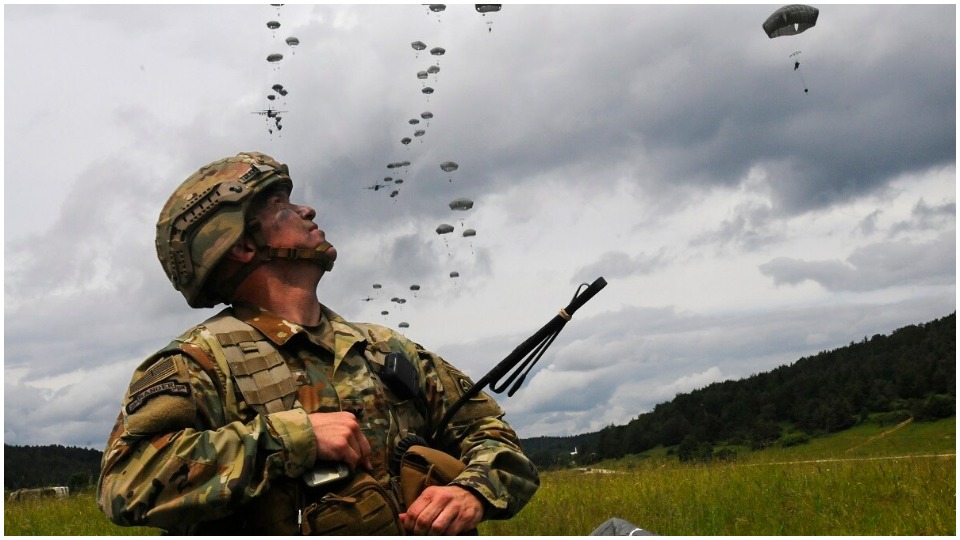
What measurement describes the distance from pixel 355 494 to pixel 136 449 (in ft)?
3.20

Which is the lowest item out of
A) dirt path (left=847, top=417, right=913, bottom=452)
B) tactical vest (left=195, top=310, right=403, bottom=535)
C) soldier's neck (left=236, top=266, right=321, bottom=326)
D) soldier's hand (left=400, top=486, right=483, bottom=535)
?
dirt path (left=847, top=417, right=913, bottom=452)

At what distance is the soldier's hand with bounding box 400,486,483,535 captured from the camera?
4.29 metres

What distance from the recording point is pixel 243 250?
4848 millimetres

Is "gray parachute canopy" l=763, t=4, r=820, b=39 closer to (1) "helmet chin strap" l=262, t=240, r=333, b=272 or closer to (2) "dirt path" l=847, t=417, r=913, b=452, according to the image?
(1) "helmet chin strap" l=262, t=240, r=333, b=272

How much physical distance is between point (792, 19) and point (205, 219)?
39258mm

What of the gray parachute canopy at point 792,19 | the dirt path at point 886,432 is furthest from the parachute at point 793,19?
the dirt path at point 886,432

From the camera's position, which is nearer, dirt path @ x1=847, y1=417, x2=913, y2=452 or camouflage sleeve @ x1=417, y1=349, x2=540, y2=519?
camouflage sleeve @ x1=417, y1=349, x2=540, y2=519

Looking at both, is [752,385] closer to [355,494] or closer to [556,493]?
[556,493]

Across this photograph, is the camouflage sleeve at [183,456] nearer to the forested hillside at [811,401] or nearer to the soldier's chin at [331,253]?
the soldier's chin at [331,253]

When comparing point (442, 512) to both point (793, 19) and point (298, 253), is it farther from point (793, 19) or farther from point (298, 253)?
point (793, 19)

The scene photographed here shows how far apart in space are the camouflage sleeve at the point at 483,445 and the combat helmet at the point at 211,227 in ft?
3.00

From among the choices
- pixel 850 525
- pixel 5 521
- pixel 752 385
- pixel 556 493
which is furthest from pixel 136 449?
pixel 752 385

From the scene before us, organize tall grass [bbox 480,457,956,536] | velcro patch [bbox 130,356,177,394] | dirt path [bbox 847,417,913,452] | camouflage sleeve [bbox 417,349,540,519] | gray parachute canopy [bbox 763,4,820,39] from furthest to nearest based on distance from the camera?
1. dirt path [bbox 847,417,913,452]
2. gray parachute canopy [bbox 763,4,820,39]
3. tall grass [bbox 480,457,956,536]
4. camouflage sleeve [bbox 417,349,540,519]
5. velcro patch [bbox 130,356,177,394]

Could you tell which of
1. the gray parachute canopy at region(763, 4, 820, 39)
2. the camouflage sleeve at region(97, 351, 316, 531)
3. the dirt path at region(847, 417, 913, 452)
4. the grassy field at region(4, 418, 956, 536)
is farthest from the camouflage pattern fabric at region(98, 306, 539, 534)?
the dirt path at region(847, 417, 913, 452)
